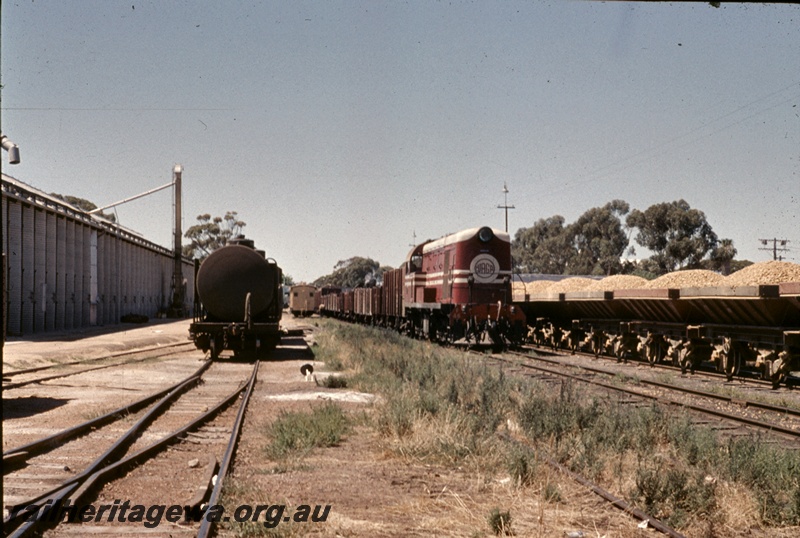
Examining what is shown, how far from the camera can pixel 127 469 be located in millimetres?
7770

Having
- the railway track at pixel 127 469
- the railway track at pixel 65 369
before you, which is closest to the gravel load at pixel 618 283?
the railway track at pixel 65 369

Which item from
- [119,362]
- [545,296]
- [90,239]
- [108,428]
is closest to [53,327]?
[90,239]

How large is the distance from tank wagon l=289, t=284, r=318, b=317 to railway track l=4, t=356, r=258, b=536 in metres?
65.2

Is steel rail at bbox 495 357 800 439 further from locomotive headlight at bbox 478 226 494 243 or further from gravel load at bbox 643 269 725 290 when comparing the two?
locomotive headlight at bbox 478 226 494 243

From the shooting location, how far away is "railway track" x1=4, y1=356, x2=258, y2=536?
5.80 metres

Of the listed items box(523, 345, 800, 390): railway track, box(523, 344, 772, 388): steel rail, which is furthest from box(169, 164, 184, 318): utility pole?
box(523, 345, 800, 390): railway track

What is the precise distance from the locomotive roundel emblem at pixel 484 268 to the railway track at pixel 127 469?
13.5 meters

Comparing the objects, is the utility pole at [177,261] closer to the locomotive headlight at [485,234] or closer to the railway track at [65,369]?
the railway track at [65,369]

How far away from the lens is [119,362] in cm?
2141

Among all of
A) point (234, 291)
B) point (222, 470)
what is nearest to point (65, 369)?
point (234, 291)

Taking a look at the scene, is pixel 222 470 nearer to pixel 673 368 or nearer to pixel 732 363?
pixel 732 363

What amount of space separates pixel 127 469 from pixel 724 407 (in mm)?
9590

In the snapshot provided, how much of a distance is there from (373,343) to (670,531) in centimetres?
2012

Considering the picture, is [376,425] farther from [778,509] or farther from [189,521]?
[778,509]
